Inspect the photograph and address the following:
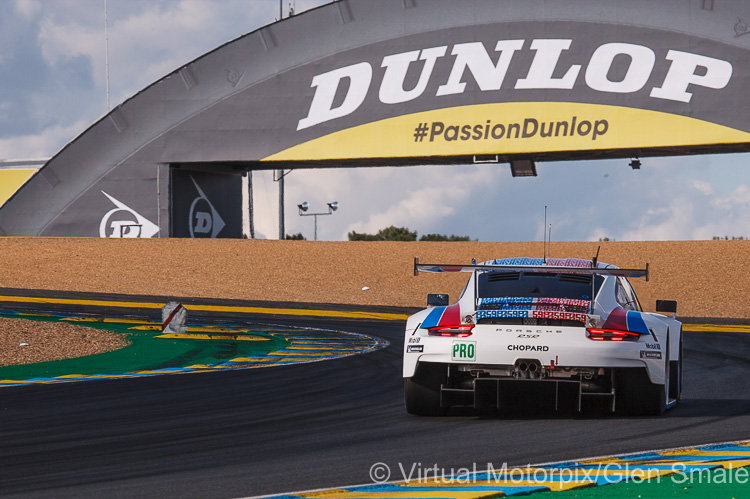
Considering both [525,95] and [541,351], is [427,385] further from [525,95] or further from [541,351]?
[525,95]

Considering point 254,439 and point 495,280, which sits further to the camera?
point 495,280

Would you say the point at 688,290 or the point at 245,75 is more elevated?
A: the point at 245,75

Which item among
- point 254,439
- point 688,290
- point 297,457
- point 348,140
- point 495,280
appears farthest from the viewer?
point 348,140

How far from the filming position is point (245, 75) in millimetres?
41594

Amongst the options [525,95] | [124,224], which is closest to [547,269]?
[525,95]

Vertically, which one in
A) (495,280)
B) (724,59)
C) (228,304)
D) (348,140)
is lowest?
(228,304)

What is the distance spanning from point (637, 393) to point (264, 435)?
3.16 m

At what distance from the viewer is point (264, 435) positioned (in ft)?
26.0

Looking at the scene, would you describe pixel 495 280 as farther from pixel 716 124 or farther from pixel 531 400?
pixel 716 124

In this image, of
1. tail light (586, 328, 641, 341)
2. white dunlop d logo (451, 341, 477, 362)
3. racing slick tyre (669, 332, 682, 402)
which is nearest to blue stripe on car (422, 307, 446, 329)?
white dunlop d logo (451, 341, 477, 362)

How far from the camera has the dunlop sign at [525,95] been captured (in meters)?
35.5

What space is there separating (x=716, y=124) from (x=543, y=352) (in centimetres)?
2938

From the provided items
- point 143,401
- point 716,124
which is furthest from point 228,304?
point 143,401

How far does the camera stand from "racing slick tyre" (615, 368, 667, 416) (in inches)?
334
